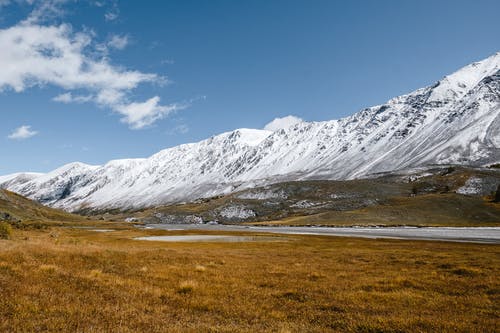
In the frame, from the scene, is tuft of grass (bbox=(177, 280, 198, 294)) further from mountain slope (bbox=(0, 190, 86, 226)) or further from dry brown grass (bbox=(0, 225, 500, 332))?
mountain slope (bbox=(0, 190, 86, 226))

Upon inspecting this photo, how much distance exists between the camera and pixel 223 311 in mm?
15227

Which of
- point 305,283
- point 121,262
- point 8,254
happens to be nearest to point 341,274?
point 305,283

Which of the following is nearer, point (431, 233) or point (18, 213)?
point (431, 233)

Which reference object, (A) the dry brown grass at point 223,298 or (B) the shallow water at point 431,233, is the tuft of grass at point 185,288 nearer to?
(A) the dry brown grass at point 223,298

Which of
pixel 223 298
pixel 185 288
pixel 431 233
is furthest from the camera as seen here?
pixel 431 233

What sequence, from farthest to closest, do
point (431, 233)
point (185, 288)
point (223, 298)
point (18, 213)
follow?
point (18, 213) < point (431, 233) < point (185, 288) < point (223, 298)

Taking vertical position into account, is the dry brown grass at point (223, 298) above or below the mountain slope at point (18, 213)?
below

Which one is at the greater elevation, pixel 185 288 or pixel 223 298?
pixel 185 288

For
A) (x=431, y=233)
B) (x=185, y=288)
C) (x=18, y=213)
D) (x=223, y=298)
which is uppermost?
(x=18, y=213)

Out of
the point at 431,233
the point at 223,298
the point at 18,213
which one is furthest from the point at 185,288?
the point at 18,213

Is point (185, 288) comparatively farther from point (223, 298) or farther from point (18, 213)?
point (18, 213)

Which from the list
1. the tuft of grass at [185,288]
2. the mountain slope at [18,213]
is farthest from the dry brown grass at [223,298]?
the mountain slope at [18,213]

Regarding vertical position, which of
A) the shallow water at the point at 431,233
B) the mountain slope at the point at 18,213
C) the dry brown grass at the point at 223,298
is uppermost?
the mountain slope at the point at 18,213

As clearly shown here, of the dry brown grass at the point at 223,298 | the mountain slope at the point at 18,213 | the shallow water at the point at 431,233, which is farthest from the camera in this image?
the mountain slope at the point at 18,213
